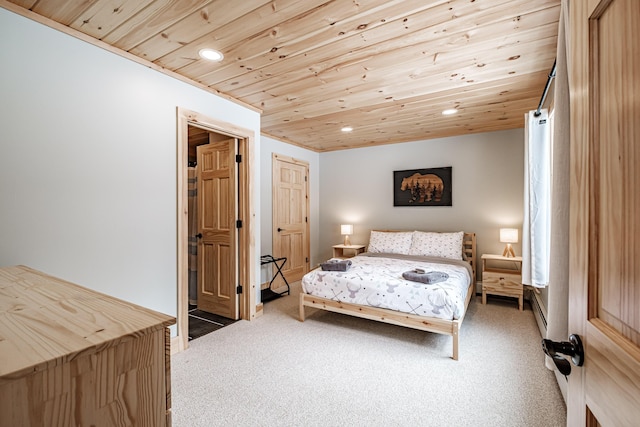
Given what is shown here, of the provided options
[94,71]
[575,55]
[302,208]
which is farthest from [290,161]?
[575,55]

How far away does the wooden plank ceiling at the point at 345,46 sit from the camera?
1762 millimetres

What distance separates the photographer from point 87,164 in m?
2.04

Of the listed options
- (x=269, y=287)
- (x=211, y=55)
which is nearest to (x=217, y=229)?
(x=269, y=287)

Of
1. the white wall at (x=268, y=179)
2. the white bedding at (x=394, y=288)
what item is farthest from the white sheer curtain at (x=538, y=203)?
the white wall at (x=268, y=179)

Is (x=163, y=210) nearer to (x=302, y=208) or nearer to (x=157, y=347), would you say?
(x=157, y=347)

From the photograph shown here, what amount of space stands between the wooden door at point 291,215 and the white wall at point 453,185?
1.67 feet

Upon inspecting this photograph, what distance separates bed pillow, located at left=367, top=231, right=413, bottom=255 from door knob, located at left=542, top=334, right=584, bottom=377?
3.69m

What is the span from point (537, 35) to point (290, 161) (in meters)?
3.75

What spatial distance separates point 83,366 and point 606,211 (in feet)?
3.89

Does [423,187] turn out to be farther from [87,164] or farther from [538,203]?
[87,164]

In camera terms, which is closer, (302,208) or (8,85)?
(8,85)

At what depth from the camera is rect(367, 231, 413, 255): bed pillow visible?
4477mm

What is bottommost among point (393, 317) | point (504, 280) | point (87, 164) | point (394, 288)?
point (393, 317)

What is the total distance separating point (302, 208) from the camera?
5488mm
